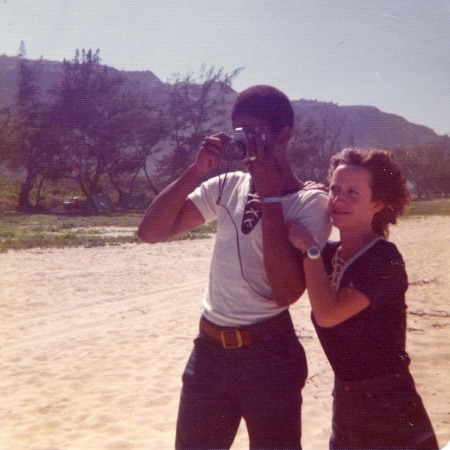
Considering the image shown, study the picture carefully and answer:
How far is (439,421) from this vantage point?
3.94 metres

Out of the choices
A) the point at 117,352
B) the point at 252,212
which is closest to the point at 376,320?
the point at 252,212

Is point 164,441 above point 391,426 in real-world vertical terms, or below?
below

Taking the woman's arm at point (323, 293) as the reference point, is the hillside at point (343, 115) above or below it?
above

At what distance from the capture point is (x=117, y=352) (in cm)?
584

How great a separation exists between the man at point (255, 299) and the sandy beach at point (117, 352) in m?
1.79

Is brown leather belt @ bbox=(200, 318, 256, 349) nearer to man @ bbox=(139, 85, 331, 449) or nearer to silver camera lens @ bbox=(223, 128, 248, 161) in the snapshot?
man @ bbox=(139, 85, 331, 449)

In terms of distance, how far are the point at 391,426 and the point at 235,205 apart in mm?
904

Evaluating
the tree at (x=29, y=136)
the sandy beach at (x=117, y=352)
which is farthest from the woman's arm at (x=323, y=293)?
the tree at (x=29, y=136)

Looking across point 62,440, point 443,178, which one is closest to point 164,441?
point 62,440

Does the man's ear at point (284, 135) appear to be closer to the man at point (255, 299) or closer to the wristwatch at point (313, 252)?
the man at point (255, 299)

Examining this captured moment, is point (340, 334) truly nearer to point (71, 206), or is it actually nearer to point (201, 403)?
point (201, 403)

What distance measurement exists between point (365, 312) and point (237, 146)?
693mm

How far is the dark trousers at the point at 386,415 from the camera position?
6.38 ft

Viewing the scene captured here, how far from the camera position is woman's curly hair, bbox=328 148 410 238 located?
207 centimetres
